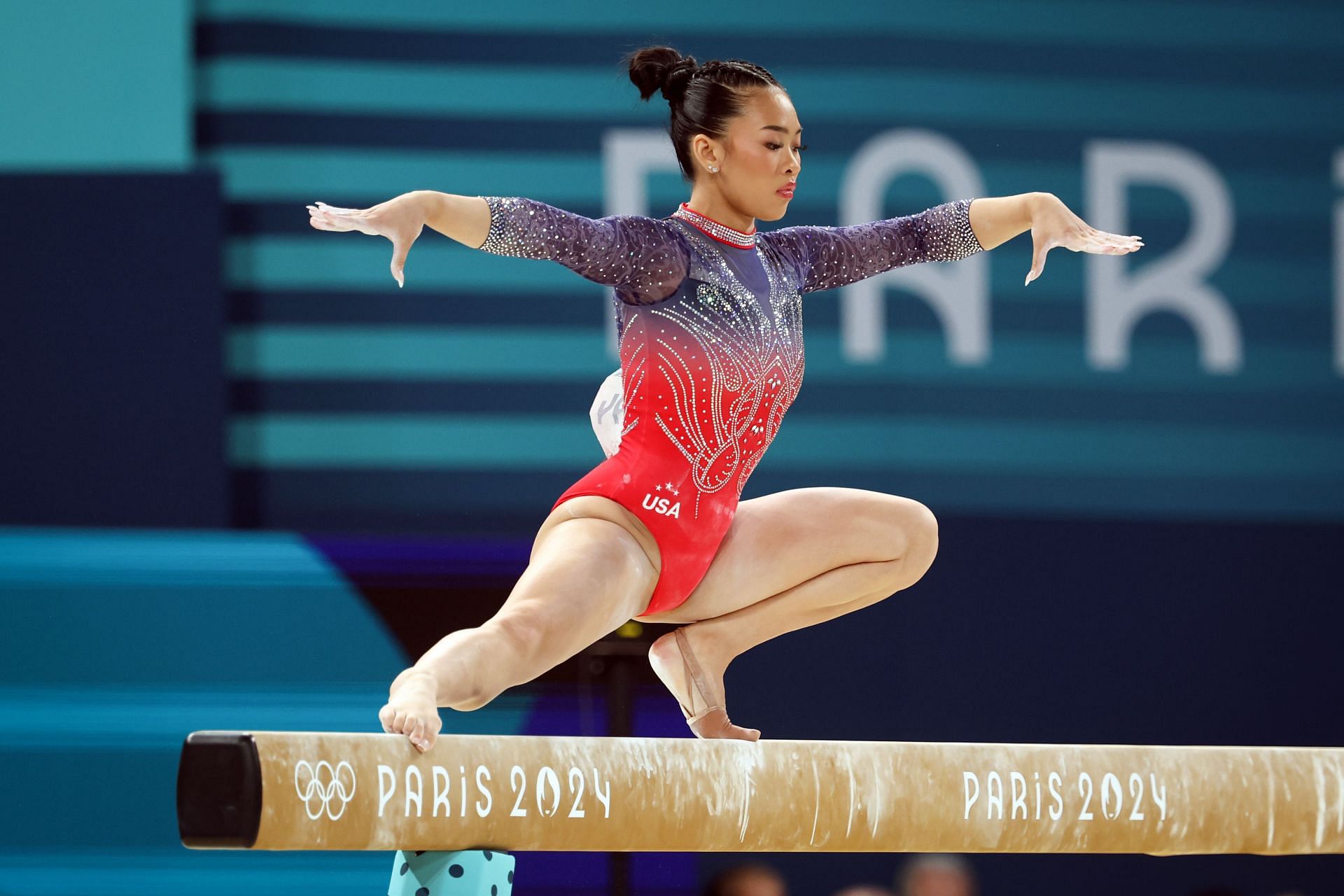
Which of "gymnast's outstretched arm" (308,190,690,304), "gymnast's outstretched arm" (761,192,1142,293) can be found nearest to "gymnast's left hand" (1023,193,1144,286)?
"gymnast's outstretched arm" (761,192,1142,293)

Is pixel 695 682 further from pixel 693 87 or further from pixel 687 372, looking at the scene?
pixel 693 87

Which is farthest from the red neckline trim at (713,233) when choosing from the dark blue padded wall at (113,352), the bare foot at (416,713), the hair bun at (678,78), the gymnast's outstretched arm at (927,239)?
the dark blue padded wall at (113,352)

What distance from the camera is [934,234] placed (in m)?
3.70

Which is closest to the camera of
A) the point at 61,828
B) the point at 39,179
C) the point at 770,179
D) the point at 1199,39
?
the point at 770,179

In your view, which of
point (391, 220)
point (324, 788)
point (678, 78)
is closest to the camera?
point (324, 788)

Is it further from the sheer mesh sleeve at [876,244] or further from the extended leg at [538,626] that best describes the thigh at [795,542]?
the sheer mesh sleeve at [876,244]

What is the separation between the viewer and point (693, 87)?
3.53m

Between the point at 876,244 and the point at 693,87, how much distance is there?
54 centimetres

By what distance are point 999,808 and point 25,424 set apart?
3980mm

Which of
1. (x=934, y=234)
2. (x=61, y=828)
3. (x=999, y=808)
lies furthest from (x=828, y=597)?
(x=61, y=828)

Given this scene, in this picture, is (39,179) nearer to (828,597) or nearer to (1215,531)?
(828,597)

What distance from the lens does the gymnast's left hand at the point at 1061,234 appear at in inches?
141

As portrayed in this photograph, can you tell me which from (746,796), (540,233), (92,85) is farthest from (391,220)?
(92,85)

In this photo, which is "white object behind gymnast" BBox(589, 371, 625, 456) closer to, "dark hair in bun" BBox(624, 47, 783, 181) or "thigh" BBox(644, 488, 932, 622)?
"thigh" BBox(644, 488, 932, 622)
